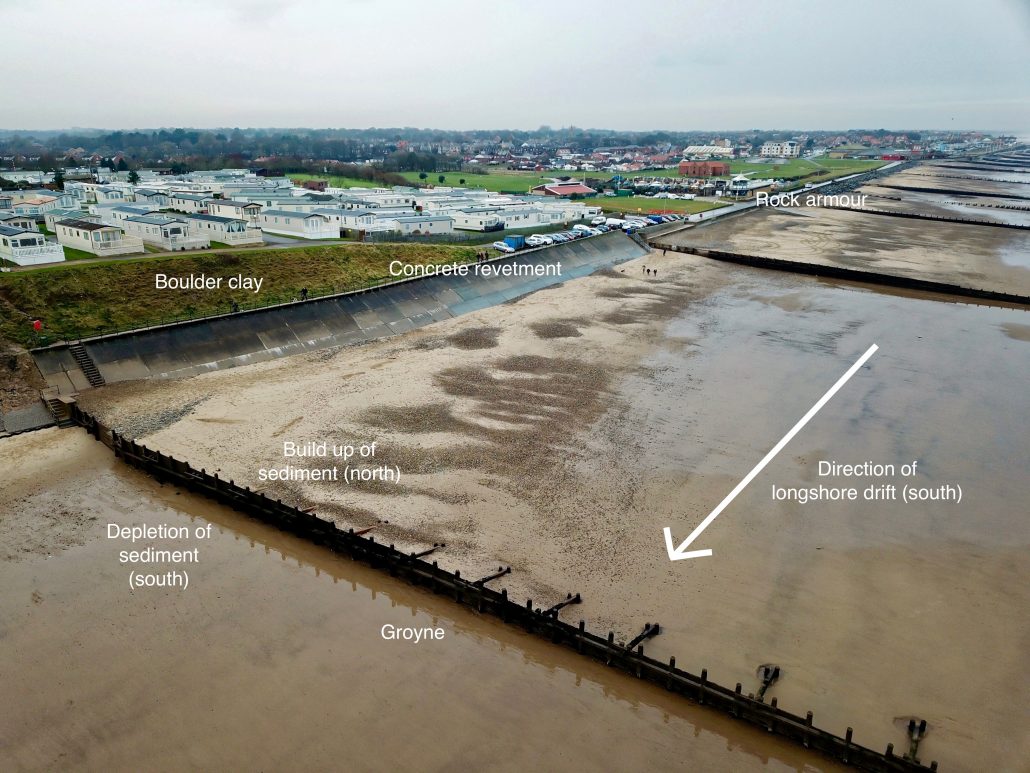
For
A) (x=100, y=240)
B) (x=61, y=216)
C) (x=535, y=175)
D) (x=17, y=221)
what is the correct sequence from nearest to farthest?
(x=100, y=240) → (x=17, y=221) → (x=61, y=216) → (x=535, y=175)

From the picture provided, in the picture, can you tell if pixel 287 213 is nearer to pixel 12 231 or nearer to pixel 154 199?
pixel 154 199

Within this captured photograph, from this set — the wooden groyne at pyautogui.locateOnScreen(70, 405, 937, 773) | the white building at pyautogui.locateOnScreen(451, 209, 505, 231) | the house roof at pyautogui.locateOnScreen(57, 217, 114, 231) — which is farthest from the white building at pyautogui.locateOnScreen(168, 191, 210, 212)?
the wooden groyne at pyautogui.locateOnScreen(70, 405, 937, 773)

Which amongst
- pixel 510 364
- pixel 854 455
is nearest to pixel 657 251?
pixel 510 364

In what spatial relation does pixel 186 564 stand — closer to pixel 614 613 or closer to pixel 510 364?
pixel 614 613

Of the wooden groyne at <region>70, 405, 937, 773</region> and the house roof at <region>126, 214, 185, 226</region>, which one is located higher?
the house roof at <region>126, 214, 185, 226</region>

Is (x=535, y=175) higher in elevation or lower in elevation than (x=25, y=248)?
higher

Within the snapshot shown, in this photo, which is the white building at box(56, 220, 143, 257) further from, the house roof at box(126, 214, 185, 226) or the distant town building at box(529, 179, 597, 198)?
the distant town building at box(529, 179, 597, 198)

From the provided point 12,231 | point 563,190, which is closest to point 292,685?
point 12,231

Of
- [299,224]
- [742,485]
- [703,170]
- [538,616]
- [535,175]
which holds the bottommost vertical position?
[538,616]
